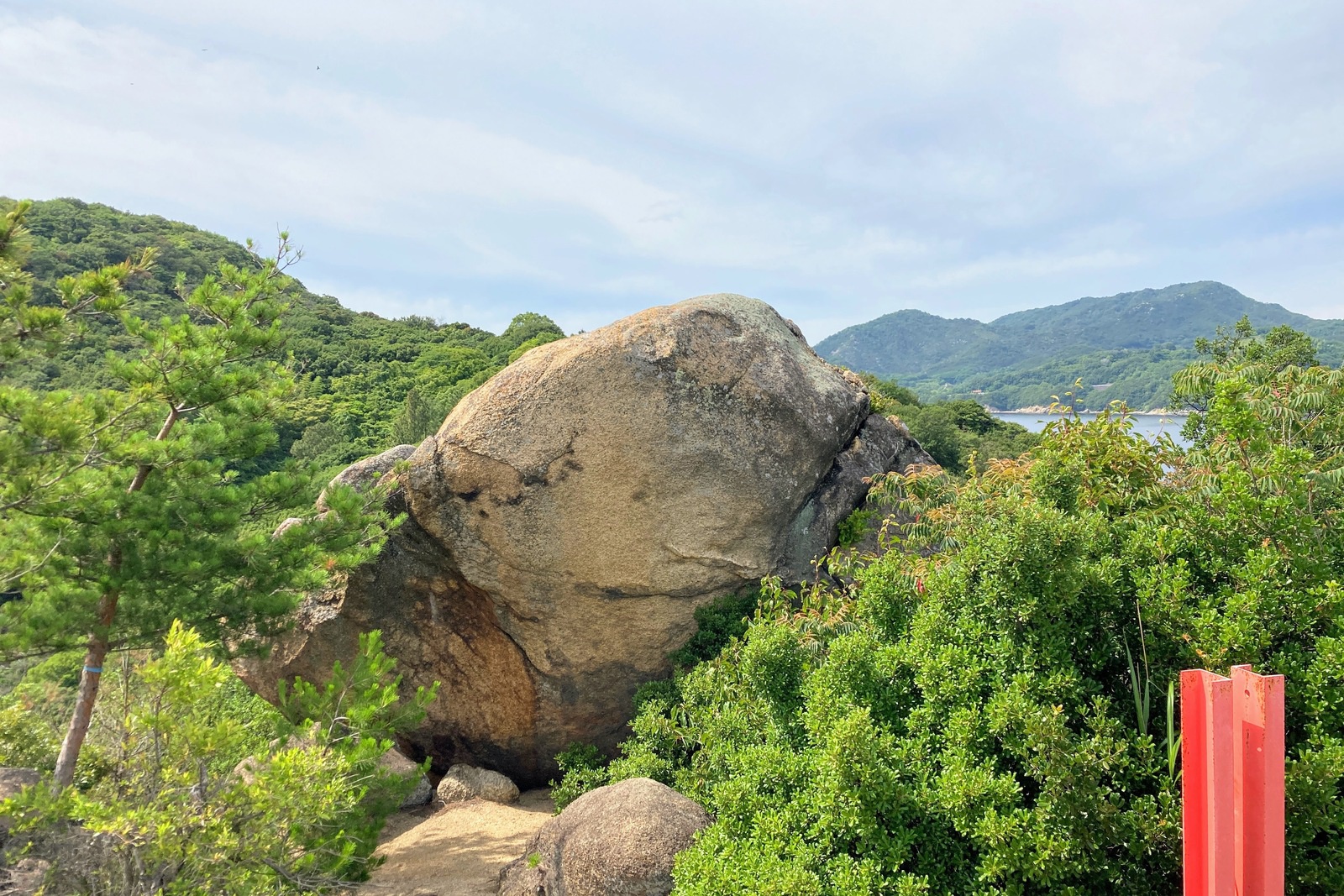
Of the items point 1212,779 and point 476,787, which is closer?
point 1212,779

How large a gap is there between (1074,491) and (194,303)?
28.7 ft

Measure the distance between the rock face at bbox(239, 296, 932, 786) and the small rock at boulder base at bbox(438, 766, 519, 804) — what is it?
0.46 metres

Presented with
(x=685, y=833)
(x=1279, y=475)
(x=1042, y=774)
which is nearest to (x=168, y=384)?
(x=685, y=833)

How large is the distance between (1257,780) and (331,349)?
50.7 m

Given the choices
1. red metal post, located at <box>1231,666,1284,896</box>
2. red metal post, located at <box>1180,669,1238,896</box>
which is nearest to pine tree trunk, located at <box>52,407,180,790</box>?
red metal post, located at <box>1180,669,1238,896</box>

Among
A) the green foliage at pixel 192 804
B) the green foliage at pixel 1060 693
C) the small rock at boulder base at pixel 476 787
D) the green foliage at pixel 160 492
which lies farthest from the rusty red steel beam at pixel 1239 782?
the small rock at boulder base at pixel 476 787

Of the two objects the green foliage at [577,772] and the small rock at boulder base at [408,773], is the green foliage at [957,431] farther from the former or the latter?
the small rock at boulder base at [408,773]

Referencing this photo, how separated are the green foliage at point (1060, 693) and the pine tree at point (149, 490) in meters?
5.65

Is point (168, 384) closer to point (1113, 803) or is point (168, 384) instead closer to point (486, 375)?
point (1113, 803)

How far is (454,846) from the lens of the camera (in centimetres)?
899

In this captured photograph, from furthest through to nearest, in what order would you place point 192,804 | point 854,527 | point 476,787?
point 476,787 < point 854,527 < point 192,804

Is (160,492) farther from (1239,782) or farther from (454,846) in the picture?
(1239,782)

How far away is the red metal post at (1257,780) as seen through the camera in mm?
2857

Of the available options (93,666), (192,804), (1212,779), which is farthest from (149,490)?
(1212,779)
